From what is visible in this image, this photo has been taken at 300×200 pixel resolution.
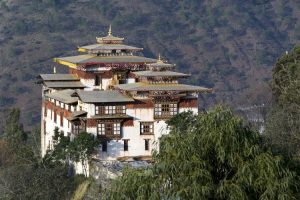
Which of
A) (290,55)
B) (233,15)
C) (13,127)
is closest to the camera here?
(290,55)

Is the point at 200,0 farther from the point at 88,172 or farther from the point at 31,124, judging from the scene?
the point at 88,172

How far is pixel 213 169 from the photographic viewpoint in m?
25.4

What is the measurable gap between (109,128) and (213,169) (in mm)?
26286

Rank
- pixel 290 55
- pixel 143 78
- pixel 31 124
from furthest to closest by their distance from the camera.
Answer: pixel 31 124 < pixel 290 55 < pixel 143 78

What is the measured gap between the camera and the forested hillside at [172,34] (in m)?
147

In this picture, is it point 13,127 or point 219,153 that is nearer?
point 219,153

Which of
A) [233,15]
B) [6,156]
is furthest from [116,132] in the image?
[233,15]

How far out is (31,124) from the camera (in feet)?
390

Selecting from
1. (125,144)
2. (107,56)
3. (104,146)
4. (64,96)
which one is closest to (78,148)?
(104,146)

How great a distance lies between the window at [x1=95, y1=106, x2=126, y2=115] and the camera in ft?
168

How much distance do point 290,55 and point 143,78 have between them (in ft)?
35.0

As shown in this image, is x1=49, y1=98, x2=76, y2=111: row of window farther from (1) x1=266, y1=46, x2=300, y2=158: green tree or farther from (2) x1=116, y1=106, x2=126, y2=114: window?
(1) x1=266, y1=46, x2=300, y2=158: green tree

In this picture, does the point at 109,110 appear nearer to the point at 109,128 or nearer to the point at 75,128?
the point at 109,128

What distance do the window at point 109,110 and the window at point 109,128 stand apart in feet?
2.10
